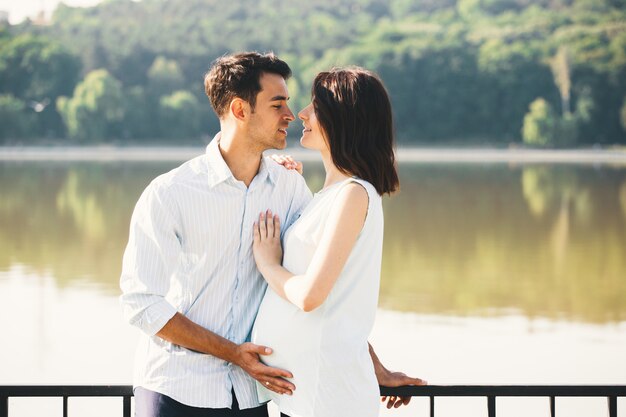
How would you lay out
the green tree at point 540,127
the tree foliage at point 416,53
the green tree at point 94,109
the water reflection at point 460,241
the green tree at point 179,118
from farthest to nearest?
1. the green tree at point 179,118
2. the tree foliage at point 416,53
3. the green tree at point 94,109
4. the green tree at point 540,127
5. the water reflection at point 460,241

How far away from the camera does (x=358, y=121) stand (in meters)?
1.87

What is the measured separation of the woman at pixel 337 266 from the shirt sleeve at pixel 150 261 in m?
0.18

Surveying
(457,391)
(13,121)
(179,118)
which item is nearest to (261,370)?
(457,391)

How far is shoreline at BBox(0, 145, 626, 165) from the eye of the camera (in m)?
52.8

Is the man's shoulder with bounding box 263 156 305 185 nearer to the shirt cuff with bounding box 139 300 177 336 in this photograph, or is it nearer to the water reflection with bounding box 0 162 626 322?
the shirt cuff with bounding box 139 300 177 336

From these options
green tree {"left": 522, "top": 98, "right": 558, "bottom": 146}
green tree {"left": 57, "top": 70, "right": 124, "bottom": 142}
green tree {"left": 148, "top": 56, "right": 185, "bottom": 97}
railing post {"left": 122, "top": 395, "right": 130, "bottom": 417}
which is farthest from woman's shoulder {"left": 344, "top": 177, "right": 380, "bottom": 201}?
green tree {"left": 148, "top": 56, "right": 185, "bottom": 97}

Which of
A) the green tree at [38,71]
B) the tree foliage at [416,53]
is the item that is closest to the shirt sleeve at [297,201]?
the tree foliage at [416,53]

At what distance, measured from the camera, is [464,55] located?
6769 cm

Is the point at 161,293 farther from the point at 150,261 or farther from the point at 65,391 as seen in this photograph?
the point at 65,391

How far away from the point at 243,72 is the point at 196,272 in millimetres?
421

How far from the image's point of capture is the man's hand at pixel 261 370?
6.11 feet

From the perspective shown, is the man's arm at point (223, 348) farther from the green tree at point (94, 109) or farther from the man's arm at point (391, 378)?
the green tree at point (94, 109)

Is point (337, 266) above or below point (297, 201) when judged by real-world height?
below

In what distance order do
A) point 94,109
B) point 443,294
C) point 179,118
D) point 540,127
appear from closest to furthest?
point 443,294
point 540,127
point 94,109
point 179,118
